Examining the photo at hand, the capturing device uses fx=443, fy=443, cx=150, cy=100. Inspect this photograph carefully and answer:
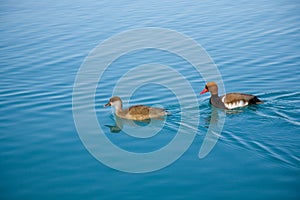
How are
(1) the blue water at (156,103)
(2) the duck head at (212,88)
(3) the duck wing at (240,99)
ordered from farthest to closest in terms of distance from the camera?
1. (2) the duck head at (212,88)
2. (3) the duck wing at (240,99)
3. (1) the blue water at (156,103)

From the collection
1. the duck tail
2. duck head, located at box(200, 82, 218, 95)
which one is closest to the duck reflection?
duck head, located at box(200, 82, 218, 95)

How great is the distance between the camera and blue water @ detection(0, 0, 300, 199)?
27.6 ft

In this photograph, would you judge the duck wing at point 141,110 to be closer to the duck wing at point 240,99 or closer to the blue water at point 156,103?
the blue water at point 156,103

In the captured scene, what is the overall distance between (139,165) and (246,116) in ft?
11.4

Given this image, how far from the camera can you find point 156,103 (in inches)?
483

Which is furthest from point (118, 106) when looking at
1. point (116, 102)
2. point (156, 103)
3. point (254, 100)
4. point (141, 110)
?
point (254, 100)

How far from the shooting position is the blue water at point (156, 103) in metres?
8.41

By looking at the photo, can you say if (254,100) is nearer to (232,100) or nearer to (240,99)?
(240,99)

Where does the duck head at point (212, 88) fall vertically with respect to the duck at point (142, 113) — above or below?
above

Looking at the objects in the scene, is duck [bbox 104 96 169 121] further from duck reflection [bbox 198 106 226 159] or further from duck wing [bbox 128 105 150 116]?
duck reflection [bbox 198 106 226 159]

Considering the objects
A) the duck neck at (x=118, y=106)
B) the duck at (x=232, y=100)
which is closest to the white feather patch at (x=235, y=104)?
the duck at (x=232, y=100)

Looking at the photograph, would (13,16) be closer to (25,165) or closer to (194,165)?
(25,165)

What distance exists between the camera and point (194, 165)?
9008mm

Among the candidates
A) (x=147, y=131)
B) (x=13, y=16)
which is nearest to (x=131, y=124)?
(x=147, y=131)
